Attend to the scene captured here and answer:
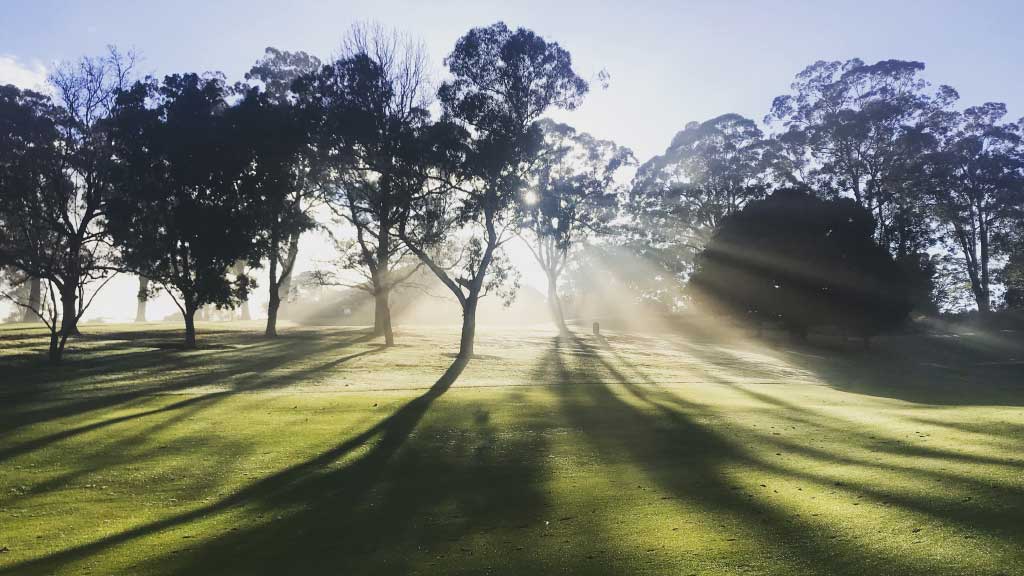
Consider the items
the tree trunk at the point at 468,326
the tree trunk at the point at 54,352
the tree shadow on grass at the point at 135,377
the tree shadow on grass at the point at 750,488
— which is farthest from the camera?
the tree trunk at the point at 468,326

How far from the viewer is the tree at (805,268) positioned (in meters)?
44.8

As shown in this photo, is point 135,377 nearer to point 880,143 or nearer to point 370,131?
point 370,131

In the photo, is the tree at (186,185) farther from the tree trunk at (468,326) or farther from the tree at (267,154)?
the tree trunk at (468,326)

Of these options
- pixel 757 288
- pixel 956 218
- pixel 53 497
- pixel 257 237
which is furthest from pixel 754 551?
pixel 956 218

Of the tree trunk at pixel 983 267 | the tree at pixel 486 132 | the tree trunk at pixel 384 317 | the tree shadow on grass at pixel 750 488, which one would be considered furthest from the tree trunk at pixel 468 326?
the tree trunk at pixel 983 267

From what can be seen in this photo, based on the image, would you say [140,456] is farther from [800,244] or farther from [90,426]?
[800,244]

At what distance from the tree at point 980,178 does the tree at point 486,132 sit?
39.4 metres

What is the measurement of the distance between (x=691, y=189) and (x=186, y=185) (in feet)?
158

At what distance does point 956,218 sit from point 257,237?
6046cm

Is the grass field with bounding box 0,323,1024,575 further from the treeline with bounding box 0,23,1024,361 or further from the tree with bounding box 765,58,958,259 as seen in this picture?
the tree with bounding box 765,58,958,259

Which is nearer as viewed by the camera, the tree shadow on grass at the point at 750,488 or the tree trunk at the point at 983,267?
the tree shadow on grass at the point at 750,488

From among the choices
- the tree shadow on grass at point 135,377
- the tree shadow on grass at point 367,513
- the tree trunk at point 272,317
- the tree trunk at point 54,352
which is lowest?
the tree shadow on grass at point 367,513

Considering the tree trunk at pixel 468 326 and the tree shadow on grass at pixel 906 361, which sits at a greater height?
the tree trunk at pixel 468 326

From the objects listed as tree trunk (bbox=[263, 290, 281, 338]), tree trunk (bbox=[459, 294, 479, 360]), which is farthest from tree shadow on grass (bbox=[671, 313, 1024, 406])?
tree trunk (bbox=[263, 290, 281, 338])
